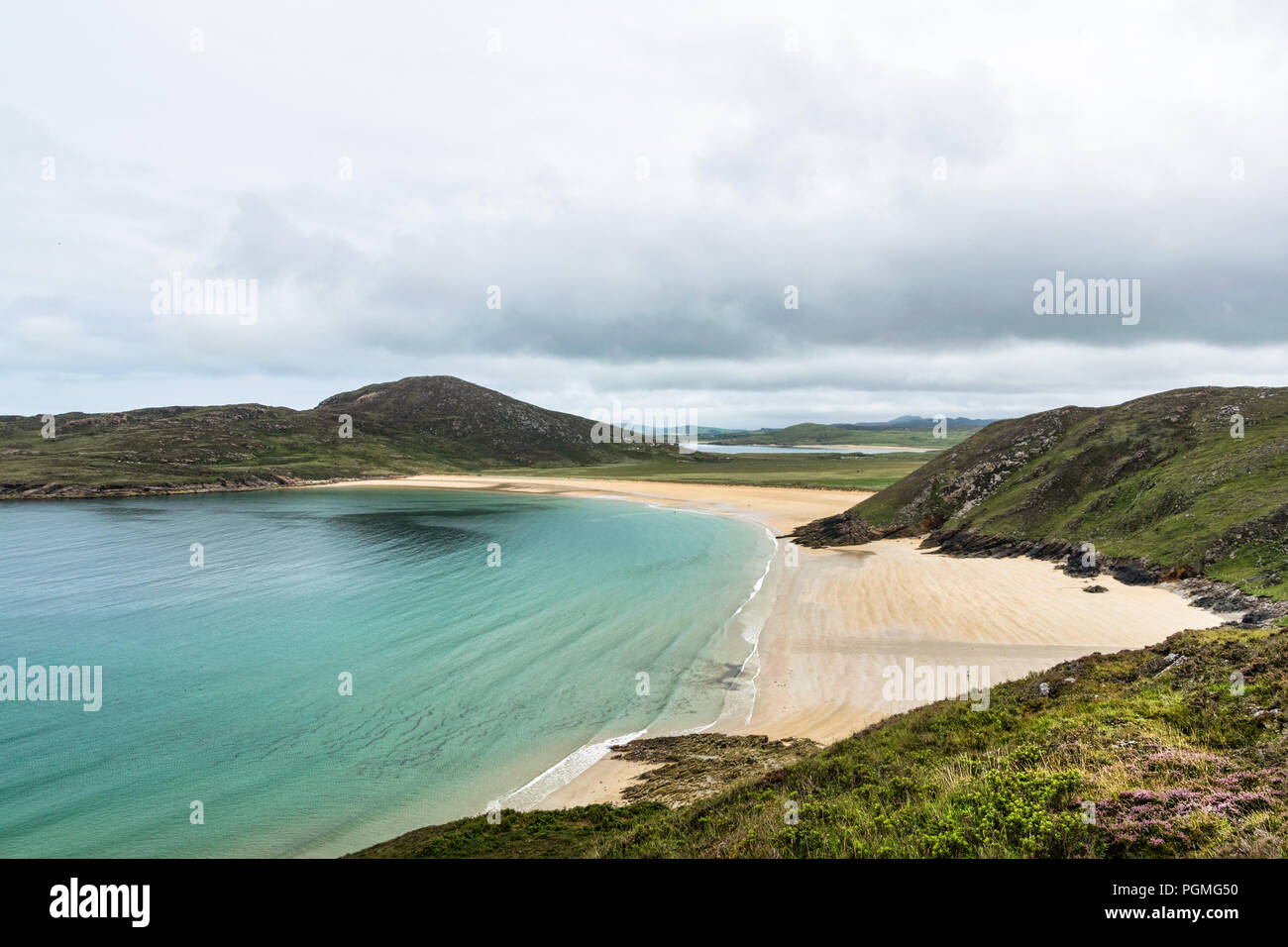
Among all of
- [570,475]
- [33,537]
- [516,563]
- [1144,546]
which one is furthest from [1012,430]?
[570,475]

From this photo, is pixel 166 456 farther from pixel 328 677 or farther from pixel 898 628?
pixel 898 628

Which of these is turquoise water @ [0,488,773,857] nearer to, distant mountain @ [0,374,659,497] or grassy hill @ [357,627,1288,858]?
grassy hill @ [357,627,1288,858]

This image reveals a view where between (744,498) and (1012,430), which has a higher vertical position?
(1012,430)

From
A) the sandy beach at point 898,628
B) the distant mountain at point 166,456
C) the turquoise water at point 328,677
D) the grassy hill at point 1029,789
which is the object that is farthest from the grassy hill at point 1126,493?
the distant mountain at point 166,456

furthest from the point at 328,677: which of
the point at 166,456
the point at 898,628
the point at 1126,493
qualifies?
the point at 166,456
